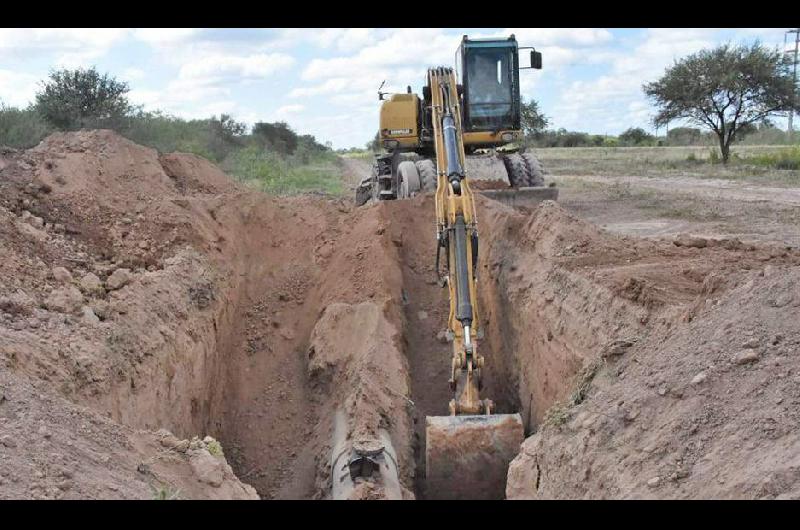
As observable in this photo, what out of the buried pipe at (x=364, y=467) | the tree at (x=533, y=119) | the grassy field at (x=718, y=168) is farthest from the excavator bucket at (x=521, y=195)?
the tree at (x=533, y=119)

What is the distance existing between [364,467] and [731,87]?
30.2m

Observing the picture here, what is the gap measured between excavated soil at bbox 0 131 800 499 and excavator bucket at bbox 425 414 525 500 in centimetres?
37

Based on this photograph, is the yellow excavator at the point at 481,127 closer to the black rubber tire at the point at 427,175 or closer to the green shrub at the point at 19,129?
the black rubber tire at the point at 427,175

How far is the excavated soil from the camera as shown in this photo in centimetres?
463

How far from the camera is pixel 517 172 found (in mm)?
14375

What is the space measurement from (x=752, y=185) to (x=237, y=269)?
53.5ft

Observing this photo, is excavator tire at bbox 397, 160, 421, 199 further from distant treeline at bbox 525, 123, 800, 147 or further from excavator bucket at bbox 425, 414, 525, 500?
distant treeline at bbox 525, 123, 800, 147

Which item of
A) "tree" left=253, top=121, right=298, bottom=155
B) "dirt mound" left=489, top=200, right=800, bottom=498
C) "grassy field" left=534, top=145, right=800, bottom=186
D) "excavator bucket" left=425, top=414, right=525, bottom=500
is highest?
"tree" left=253, top=121, right=298, bottom=155

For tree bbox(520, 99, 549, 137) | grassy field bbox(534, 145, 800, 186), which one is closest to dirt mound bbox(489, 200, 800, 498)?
grassy field bbox(534, 145, 800, 186)

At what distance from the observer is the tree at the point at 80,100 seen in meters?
23.5

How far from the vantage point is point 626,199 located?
20.7m

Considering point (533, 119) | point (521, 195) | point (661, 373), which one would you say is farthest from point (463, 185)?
point (533, 119)

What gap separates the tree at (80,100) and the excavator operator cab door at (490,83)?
14.4 metres

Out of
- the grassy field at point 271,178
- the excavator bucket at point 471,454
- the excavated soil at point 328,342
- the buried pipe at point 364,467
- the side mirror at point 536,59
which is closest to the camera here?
the excavated soil at point 328,342
